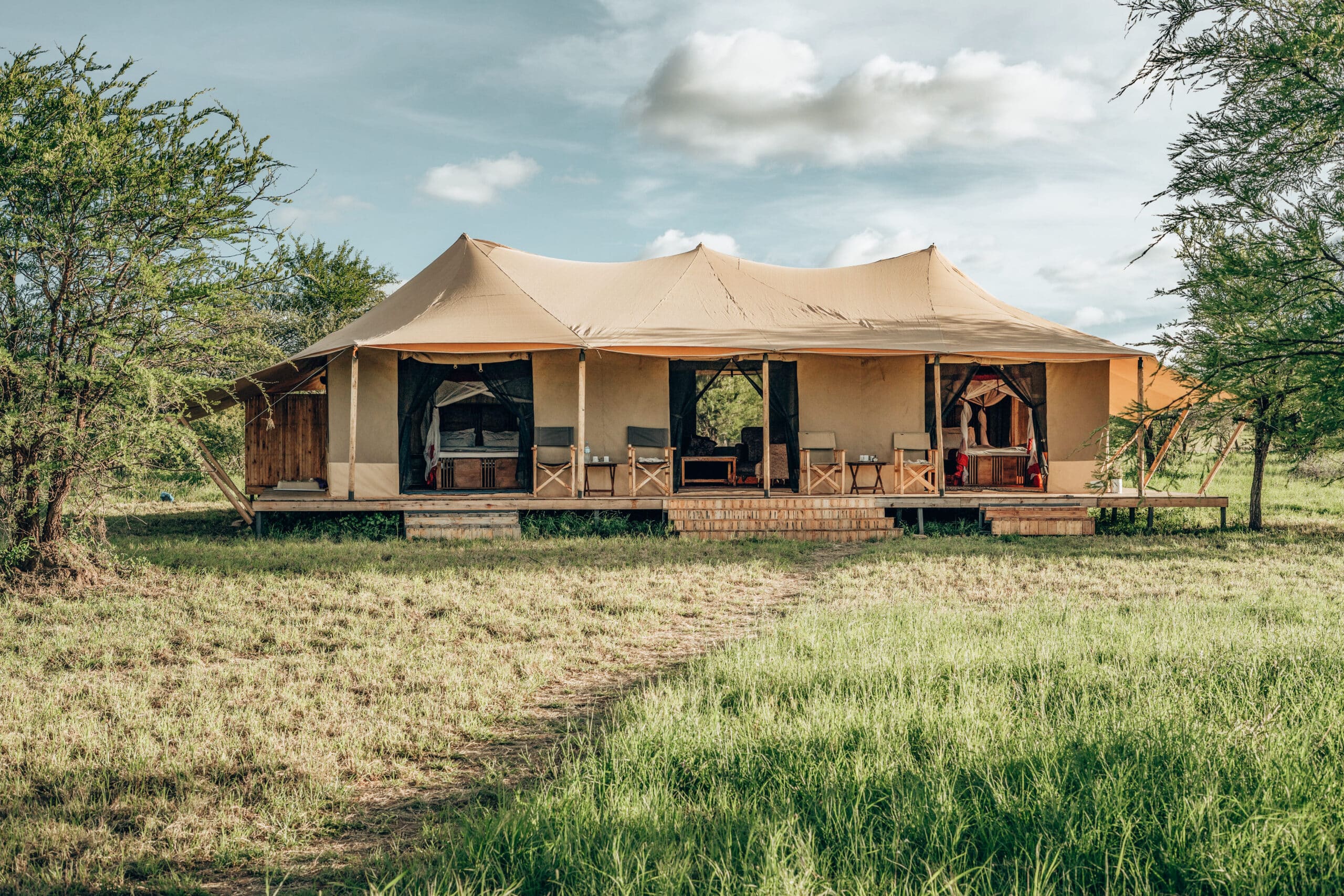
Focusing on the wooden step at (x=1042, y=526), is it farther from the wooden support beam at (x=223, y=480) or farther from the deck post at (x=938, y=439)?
the wooden support beam at (x=223, y=480)

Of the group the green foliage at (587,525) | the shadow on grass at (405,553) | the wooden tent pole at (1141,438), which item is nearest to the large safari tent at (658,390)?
the green foliage at (587,525)

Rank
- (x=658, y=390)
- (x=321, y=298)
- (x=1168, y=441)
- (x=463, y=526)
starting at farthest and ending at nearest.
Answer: (x=321, y=298)
(x=658, y=390)
(x=463, y=526)
(x=1168, y=441)

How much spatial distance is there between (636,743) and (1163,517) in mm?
10847

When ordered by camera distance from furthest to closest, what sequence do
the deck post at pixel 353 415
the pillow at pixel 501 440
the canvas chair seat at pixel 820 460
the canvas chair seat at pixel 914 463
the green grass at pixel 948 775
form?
the pillow at pixel 501 440, the canvas chair seat at pixel 820 460, the canvas chair seat at pixel 914 463, the deck post at pixel 353 415, the green grass at pixel 948 775

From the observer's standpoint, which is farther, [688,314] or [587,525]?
[688,314]

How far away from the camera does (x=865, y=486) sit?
11.2m

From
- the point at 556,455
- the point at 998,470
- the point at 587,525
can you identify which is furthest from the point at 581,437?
the point at 998,470

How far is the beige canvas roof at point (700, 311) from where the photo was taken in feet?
33.7

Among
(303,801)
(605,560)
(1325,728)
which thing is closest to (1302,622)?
(1325,728)

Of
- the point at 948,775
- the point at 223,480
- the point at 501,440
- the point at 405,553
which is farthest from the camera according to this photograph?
the point at 501,440

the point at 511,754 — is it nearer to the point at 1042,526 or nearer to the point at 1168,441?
the point at 1168,441

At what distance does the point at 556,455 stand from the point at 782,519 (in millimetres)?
3011

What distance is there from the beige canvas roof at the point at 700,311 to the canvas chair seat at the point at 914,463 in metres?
1.32

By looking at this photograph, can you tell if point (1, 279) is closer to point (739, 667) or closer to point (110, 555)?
point (110, 555)
